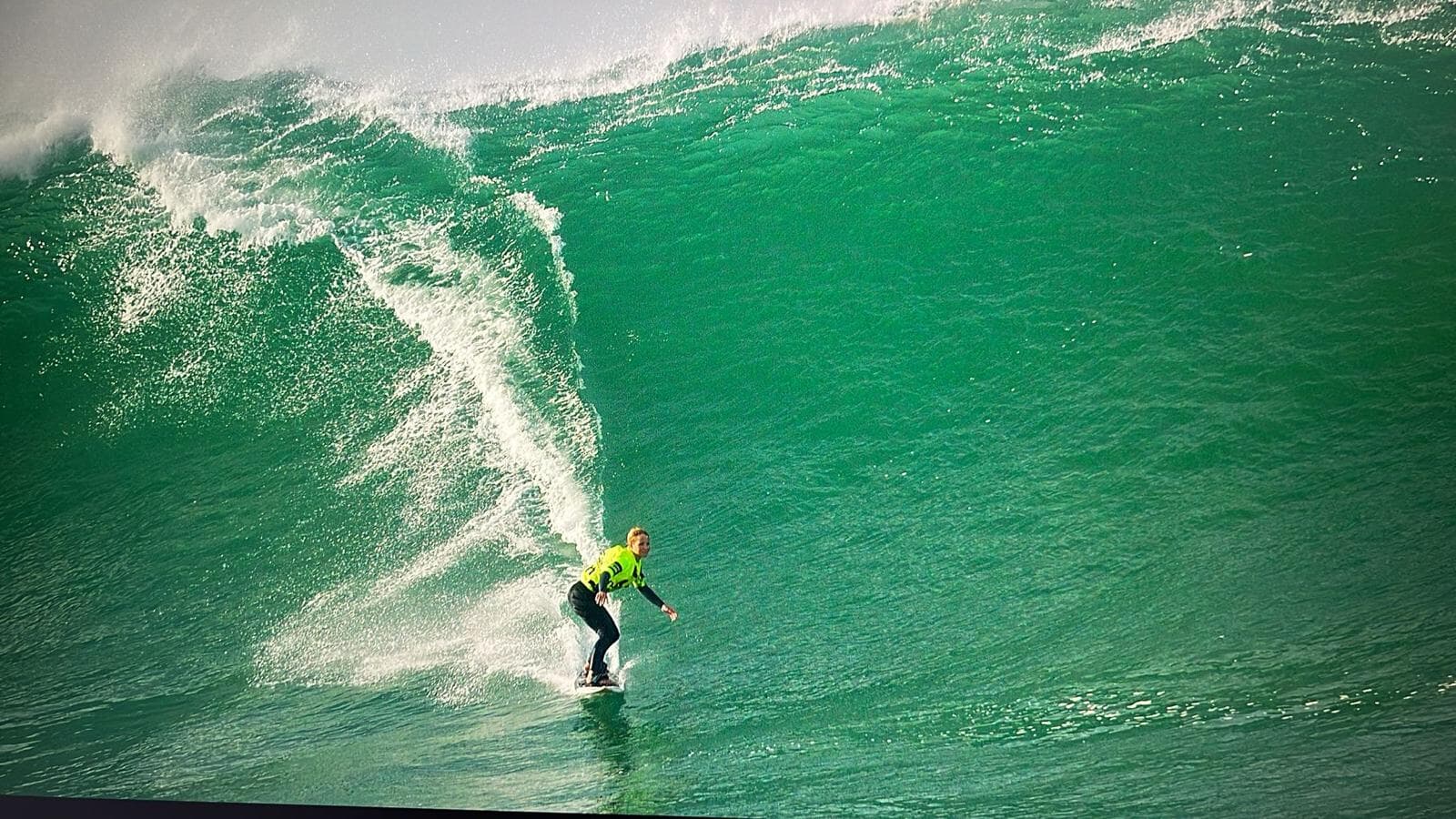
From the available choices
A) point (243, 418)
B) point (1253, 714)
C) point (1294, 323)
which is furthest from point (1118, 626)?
point (243, 418)

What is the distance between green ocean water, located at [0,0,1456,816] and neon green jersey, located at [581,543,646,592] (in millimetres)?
470

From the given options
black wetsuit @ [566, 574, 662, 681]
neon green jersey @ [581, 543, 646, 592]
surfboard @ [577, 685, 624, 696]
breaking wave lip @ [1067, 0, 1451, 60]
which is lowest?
surfboard @ [577, 685, 624, 696]

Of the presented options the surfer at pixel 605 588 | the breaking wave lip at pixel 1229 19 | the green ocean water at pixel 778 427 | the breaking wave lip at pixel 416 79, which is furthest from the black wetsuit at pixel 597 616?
the breaking wave lip at pixel 1229 19

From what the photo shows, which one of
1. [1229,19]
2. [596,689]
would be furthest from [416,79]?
[1229,19]

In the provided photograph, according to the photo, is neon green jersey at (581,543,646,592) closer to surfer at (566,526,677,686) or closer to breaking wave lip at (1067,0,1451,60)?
surfer at (566,526,677,686)

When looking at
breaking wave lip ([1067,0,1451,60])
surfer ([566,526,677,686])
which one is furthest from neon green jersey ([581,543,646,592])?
breaking wave lip ([1067,0,1451,60])

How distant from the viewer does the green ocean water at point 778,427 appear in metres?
3.85

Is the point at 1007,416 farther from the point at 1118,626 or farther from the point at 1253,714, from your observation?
the point at 1253,714

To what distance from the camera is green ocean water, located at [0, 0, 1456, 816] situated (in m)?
3.85

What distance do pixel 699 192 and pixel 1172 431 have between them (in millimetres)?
2726

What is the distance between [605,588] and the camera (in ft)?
13.0

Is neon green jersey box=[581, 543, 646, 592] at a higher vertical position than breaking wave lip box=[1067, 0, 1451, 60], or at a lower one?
lower

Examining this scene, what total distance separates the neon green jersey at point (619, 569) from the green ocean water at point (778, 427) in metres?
0.47

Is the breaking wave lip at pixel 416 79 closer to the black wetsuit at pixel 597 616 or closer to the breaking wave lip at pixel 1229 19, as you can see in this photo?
the breaking wave lip at pixel 1229 19
